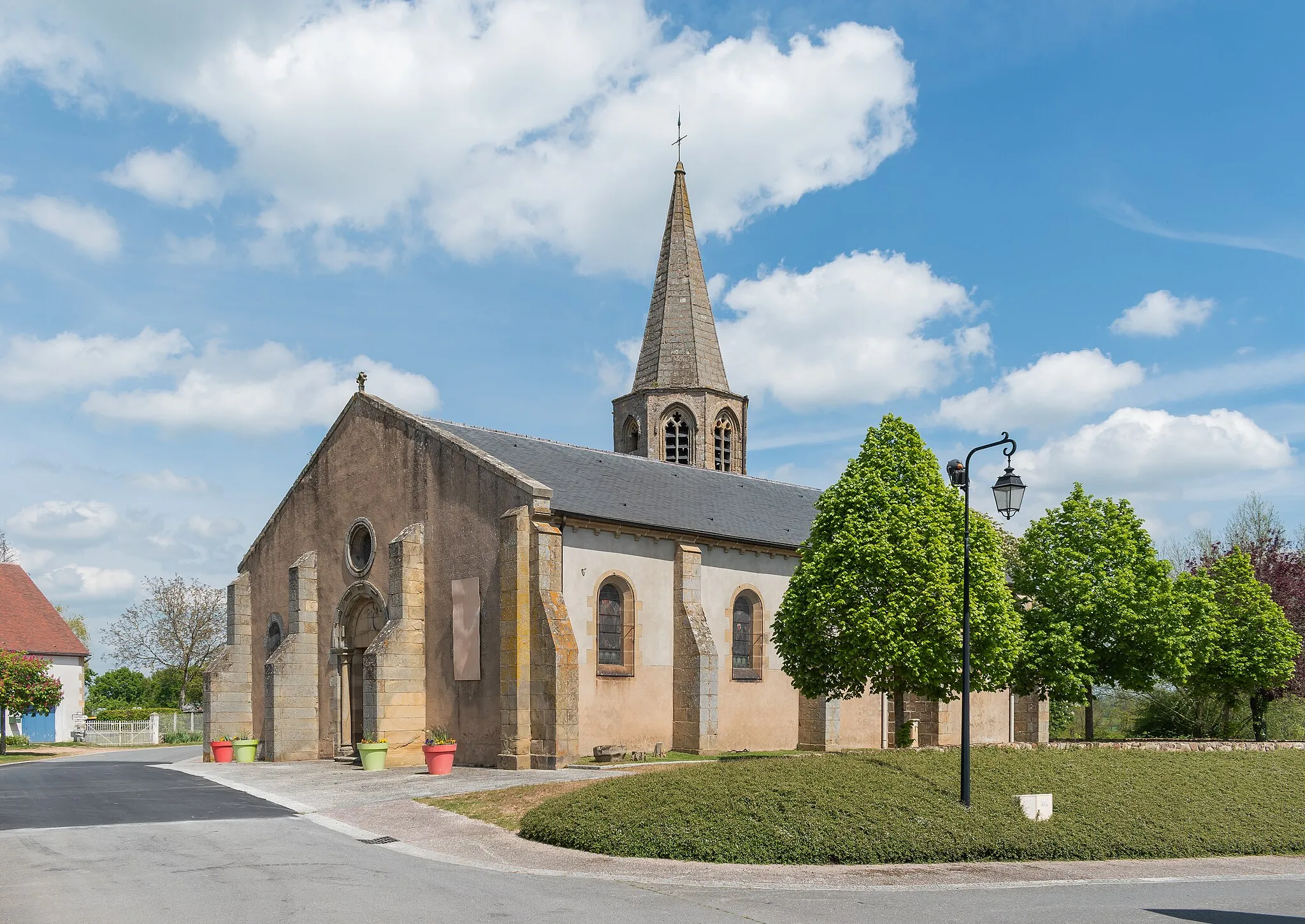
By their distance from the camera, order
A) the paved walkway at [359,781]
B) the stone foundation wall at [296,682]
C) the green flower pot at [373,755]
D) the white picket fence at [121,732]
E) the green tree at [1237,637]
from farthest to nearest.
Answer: the white picket fence at [121,732]
the green tree at [1237,637]
the stone foundation wall at [296,682]
the green flower pot at [373,755]
the paved walkway at [359,781]

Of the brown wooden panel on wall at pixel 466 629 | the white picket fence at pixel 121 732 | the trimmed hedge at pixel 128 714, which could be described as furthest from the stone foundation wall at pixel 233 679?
the trimmed hedge at pixel 128 714

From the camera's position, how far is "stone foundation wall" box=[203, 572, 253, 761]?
33.2m

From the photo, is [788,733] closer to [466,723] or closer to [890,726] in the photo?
[890,726]

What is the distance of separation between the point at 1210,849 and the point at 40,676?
3858 cm

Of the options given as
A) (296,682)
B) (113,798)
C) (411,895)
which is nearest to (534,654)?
(113,798)

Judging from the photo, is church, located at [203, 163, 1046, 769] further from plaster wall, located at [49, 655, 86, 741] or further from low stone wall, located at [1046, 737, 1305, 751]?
plaster wall, located at [49, 655, 86, 741]

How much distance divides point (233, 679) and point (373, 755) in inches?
436

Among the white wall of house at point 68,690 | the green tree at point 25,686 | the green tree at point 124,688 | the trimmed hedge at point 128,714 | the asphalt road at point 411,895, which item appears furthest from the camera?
the green tree at point 124,688

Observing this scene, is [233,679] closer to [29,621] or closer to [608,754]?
[608,754]

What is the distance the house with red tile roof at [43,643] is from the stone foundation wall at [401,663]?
34.8m

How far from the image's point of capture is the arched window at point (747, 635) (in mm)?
30031

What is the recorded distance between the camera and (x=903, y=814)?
1503 centimetres

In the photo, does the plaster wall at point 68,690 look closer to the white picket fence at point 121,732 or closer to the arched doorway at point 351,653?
the white picket fence at point 121,732

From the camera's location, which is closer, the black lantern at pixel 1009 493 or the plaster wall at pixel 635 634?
the black lantern at pixel 1009 493
